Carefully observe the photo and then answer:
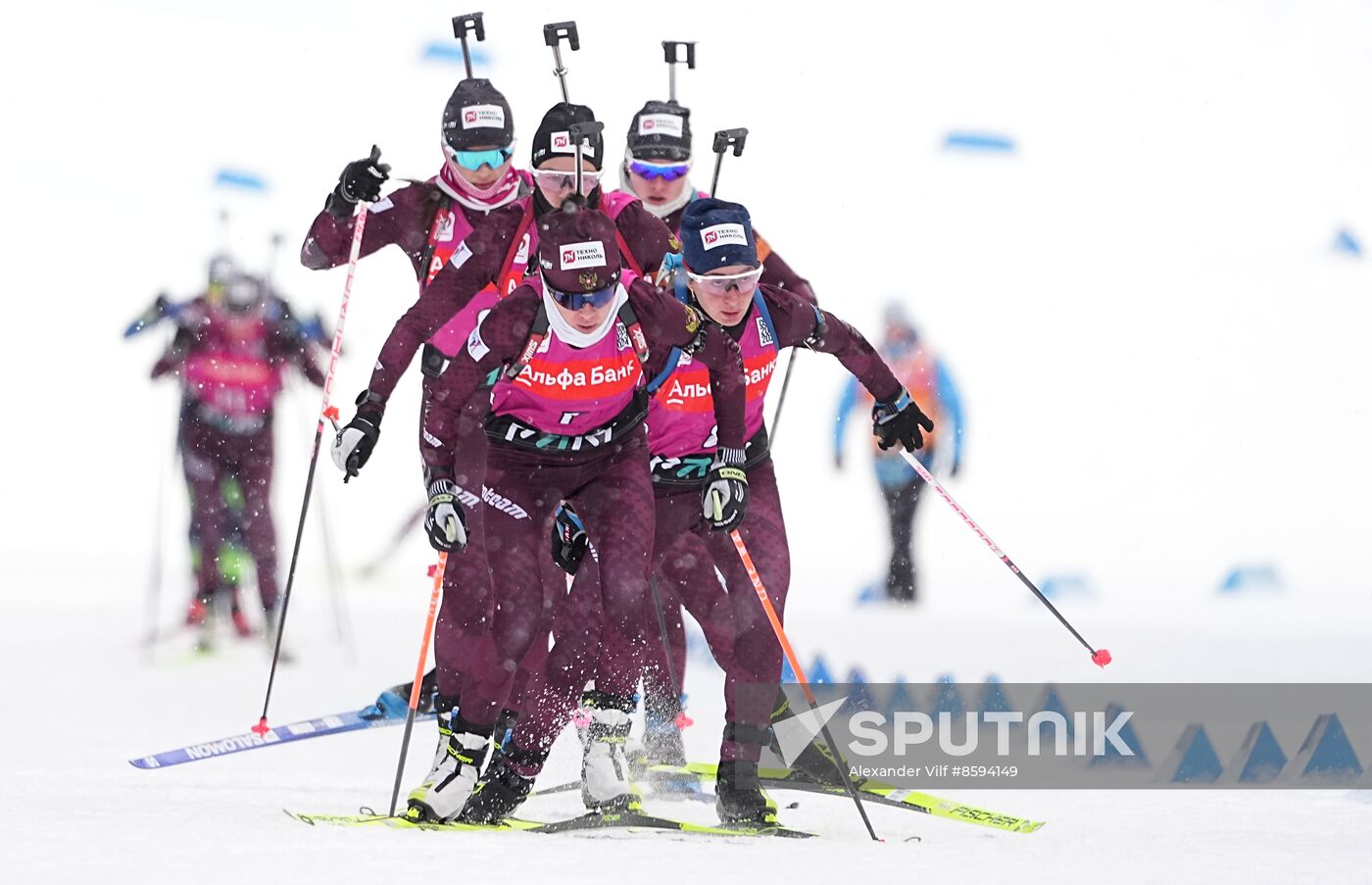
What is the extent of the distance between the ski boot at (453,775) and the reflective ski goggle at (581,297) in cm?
129

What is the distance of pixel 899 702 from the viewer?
7.85 m

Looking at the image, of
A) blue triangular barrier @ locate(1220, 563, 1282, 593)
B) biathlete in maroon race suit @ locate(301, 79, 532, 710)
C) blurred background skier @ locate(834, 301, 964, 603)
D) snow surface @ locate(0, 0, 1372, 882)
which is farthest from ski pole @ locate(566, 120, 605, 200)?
blue triangular barrier @ locate(1220, 563, 1282, 593)

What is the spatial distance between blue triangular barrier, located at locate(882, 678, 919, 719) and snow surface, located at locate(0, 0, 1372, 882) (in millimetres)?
1265

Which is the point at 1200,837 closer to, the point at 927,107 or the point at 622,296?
the point at 622,296

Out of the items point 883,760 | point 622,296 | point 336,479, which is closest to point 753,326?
point 622,296

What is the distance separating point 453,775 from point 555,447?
1094 millimetres

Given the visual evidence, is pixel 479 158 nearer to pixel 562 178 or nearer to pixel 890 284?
pixel 562 178

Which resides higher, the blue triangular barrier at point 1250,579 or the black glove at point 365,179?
the black glove at point 365,179

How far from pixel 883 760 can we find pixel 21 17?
1862cm

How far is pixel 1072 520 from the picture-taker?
15969 mm

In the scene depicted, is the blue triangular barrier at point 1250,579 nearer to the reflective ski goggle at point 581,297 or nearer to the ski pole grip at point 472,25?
the ski pole grip at point 472,25

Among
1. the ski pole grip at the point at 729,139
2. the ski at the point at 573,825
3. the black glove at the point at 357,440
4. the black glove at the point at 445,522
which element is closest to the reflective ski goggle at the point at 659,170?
the ski pole grip at the point at 729,139

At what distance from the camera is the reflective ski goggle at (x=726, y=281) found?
5.89 metres

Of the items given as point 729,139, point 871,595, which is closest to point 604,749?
point 729,139
